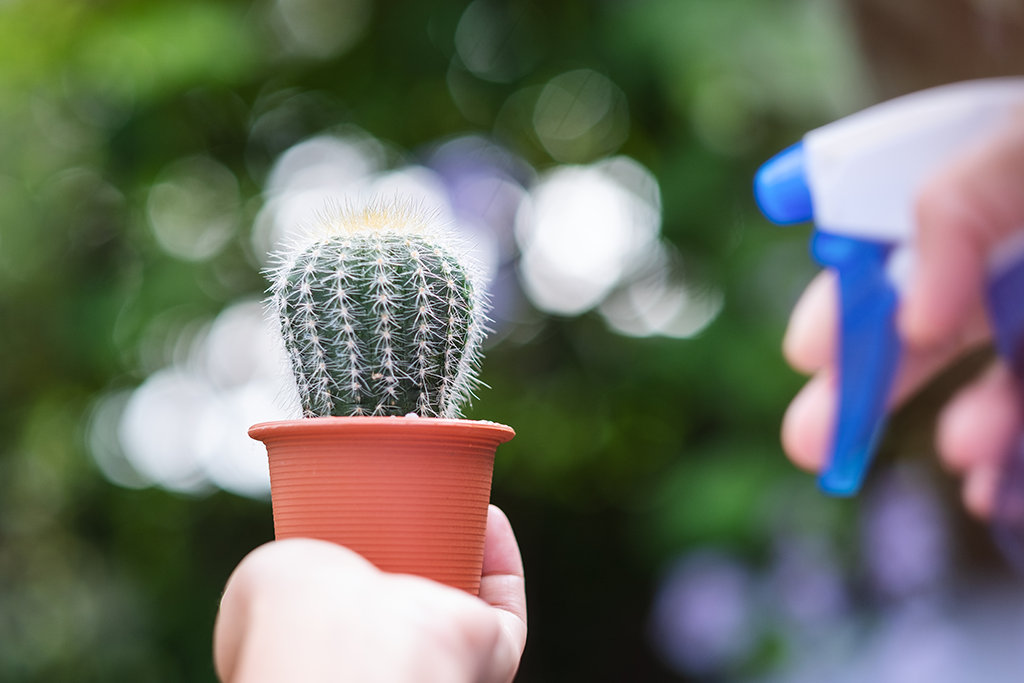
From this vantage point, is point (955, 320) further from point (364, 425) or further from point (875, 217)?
point (364, 425)

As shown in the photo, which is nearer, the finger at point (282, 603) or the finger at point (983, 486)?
the finger at point (282, 603)

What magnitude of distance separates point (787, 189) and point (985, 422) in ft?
0.76

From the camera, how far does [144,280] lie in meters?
2.07

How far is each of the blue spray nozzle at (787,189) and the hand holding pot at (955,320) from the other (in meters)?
0.08

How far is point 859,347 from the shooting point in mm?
694

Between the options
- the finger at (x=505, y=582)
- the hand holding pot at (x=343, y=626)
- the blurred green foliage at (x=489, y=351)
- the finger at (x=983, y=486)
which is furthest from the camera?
the blurred green foliage at (x=489, y=351)

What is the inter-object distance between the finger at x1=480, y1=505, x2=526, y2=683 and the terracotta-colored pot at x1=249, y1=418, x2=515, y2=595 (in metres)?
0.05

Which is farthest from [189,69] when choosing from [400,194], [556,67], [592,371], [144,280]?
[400,194]

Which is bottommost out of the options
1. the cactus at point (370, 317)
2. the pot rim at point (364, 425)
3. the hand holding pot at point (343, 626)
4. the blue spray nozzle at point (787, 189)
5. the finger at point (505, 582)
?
the finger at point (505, 582)

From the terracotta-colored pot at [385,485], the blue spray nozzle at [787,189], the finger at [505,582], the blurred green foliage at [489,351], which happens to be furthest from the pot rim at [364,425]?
the blurred green foliage at [489,351]

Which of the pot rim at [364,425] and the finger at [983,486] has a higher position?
the pot rim at [364,425]

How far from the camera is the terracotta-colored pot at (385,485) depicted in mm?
A: 495

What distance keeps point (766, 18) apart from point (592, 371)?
956mm

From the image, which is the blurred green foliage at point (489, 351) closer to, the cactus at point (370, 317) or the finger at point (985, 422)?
the finger at point (985, 422)
